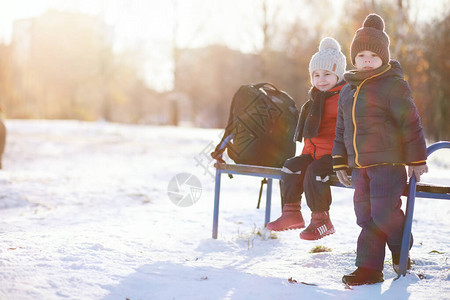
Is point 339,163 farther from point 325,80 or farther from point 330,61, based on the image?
point 330,61

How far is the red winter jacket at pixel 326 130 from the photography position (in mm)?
3697

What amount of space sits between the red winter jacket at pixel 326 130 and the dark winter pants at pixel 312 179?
0.14m

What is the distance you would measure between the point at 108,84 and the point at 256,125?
101ft

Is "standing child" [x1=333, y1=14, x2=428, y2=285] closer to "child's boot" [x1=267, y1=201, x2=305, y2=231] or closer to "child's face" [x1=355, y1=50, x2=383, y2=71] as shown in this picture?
"child's face" [x1=355, y1=50, x2=383, y2=71]

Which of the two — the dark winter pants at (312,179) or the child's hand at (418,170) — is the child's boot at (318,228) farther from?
the child's hand at (418,170)

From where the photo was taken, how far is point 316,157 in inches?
147

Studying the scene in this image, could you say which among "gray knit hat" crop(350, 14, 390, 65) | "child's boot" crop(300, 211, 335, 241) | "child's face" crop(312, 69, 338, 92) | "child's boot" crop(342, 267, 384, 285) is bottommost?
"child's boot" crop(342, 267, 384, 285)

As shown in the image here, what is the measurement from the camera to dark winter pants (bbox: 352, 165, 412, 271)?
3.00 metres

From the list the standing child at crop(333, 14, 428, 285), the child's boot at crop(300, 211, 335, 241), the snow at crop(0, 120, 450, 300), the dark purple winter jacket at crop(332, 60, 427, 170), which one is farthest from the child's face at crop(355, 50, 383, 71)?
the snow at crop(0, 120, 450, 300)

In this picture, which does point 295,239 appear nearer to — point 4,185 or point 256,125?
point 256,125

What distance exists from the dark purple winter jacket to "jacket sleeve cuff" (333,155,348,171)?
3.7 inches

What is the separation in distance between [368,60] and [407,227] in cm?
115

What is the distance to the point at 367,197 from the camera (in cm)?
313

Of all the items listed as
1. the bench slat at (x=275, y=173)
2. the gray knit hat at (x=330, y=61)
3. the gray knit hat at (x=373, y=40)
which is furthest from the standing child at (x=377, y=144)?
the gray knit hat at (x=330, y=61)
